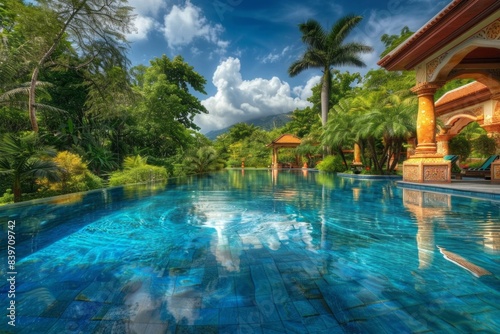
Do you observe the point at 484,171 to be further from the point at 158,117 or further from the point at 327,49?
the point at 158,117

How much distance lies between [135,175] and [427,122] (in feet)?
46.3

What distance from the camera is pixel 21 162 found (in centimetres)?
698

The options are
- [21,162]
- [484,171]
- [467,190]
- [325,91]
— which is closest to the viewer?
[21,162]

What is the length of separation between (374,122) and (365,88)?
22.1 metres

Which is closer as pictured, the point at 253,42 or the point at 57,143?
the point at 57,143

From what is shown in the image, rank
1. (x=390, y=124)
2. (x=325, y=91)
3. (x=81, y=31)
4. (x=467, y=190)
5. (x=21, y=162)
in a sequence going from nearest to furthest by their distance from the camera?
(x=21, y=162)
(x=467, y=190)
(x=390, y=124)
(x=81, y=31)
(x=325, y=91)

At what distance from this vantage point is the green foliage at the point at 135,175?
40.7 ft

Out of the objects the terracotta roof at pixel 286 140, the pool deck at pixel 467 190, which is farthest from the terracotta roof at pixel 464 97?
the terracotta roof at pixel 286 140

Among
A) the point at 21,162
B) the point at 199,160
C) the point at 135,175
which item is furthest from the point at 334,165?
the point at 21,162

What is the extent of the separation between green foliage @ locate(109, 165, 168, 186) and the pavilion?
12.9 meters

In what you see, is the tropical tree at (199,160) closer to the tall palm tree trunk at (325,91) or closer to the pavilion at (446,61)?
the tall palm tree trunk at (325,91)

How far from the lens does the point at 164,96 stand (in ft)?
62.6

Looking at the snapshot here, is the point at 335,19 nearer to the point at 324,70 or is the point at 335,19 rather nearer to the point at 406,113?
the point at 324,70

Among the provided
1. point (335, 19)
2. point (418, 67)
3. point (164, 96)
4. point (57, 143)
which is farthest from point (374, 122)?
Result: point (57, 143)
